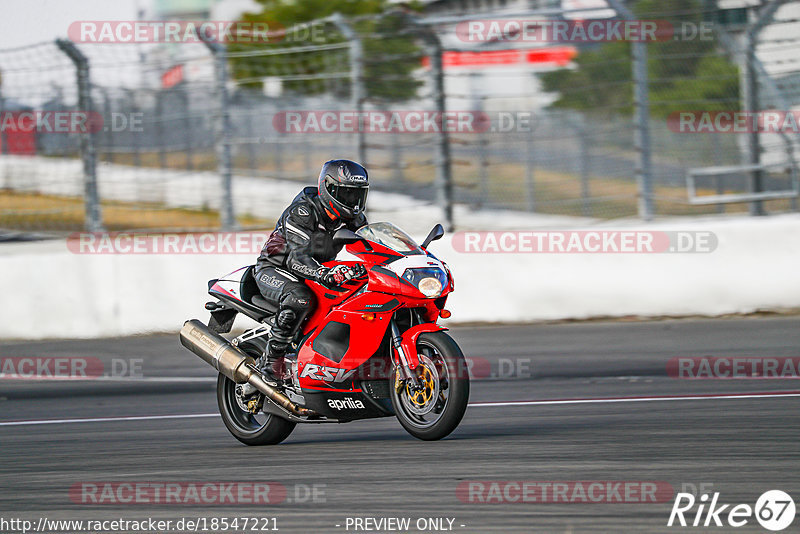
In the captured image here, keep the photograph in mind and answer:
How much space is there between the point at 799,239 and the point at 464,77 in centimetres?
388

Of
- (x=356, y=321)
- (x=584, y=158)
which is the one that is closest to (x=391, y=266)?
(x=356, y=321)

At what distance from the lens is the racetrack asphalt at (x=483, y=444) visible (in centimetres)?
536

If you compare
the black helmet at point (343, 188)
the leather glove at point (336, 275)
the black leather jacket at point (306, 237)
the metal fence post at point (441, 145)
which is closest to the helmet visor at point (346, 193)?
the black helmet at point (343, 188)

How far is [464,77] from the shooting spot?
1334 cm

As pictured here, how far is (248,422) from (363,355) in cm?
104

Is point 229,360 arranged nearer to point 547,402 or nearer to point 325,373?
point 325,373

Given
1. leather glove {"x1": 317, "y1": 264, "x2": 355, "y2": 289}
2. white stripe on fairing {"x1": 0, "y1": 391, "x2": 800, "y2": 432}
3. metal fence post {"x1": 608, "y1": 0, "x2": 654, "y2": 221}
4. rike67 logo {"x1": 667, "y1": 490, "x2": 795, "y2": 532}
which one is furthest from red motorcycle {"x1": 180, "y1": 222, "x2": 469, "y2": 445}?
metal fence post {"x1": 608, "y1": 0, "x2": 654, "y2": 221}

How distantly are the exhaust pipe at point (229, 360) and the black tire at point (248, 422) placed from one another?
0.19 metres

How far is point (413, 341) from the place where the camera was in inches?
262

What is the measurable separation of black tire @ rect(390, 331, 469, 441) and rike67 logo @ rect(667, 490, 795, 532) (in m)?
1.52

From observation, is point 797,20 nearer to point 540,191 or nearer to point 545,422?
point 540,191

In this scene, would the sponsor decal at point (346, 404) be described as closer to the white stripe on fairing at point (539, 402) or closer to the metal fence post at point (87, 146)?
the white stripe on fairing at point (539, 402)

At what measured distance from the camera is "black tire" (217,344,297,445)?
743 cm

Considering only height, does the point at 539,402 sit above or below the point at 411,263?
below
